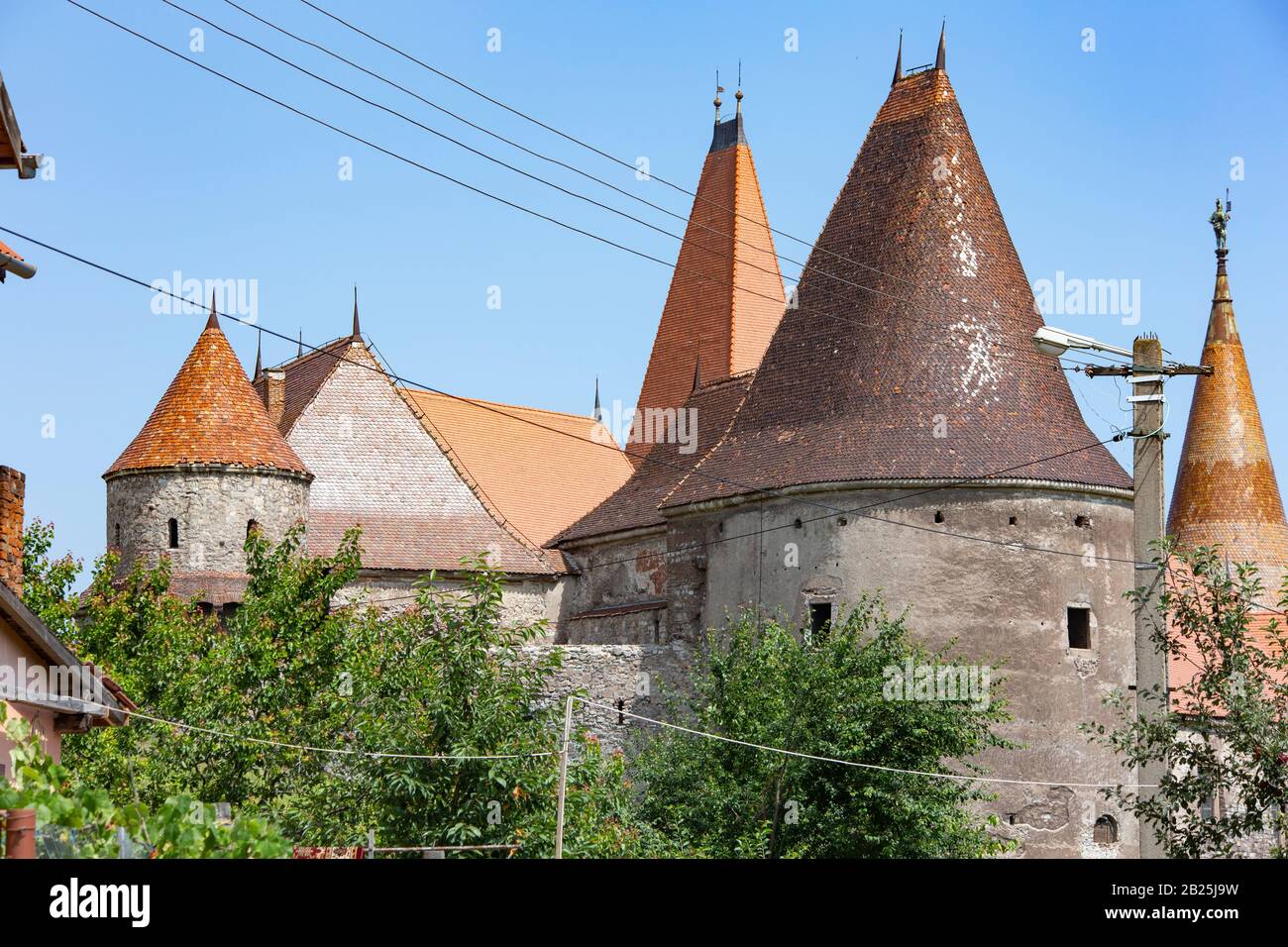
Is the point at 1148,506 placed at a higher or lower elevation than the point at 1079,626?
higher

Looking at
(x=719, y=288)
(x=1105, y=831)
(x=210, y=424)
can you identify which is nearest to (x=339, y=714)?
(x=210, y=424)

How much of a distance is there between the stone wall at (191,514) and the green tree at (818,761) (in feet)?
28.2

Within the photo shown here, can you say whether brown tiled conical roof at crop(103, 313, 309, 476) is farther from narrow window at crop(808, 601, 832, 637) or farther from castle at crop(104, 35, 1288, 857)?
narrow window at crop(808, 601, 832, 637)

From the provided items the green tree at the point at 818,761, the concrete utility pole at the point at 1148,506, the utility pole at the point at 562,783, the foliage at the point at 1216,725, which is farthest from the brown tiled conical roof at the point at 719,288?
the foliage at the point at 1216,725

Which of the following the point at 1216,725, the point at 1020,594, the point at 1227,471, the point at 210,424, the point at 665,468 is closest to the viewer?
the point at 1216,725

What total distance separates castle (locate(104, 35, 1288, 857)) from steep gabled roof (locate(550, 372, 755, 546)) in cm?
8

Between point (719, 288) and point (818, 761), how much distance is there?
17.4 m

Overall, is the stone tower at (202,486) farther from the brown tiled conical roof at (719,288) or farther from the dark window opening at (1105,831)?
the dark window opening at (1105,831)

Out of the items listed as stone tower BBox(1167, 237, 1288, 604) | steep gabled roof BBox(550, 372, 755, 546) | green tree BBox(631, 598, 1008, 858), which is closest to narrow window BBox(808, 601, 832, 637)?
green tree BBox(631, 598, 1008, 858)

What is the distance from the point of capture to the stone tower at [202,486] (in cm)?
2858

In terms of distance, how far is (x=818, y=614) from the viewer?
2581 cm

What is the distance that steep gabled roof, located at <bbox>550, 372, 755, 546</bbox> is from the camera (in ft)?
100

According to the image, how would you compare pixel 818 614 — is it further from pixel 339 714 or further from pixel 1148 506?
pixel 1148 506
